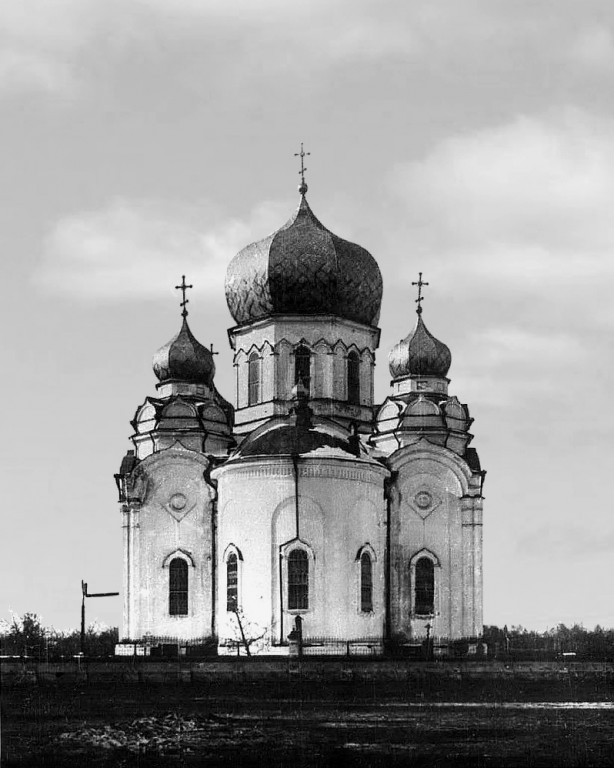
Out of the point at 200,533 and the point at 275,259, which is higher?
the point at 275,259

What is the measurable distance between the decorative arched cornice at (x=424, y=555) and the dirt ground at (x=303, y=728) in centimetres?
1183

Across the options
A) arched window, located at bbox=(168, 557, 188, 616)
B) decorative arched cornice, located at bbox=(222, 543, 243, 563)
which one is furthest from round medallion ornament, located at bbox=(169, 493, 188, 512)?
decorative arched cornice, located at bbox=(222, 543, 243, 563)

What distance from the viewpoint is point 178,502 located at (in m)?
43.6

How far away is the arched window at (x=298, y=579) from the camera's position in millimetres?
39281

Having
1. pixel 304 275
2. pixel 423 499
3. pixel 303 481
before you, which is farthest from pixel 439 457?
pixel 304 275

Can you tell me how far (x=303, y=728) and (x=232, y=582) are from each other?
17.6m

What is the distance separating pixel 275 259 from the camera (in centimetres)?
4481

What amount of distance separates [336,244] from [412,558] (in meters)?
10.1

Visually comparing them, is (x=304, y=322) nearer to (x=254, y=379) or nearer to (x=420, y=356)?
(x=254, y=379)

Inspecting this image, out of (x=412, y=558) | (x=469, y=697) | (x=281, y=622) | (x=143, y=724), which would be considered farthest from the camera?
(x=412, y=558)

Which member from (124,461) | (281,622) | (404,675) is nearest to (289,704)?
(404,675)

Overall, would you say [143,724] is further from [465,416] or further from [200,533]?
[465,416]

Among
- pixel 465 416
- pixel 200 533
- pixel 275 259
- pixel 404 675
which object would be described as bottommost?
pixel 404 675

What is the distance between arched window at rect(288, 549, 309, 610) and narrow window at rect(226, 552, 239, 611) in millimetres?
1597
